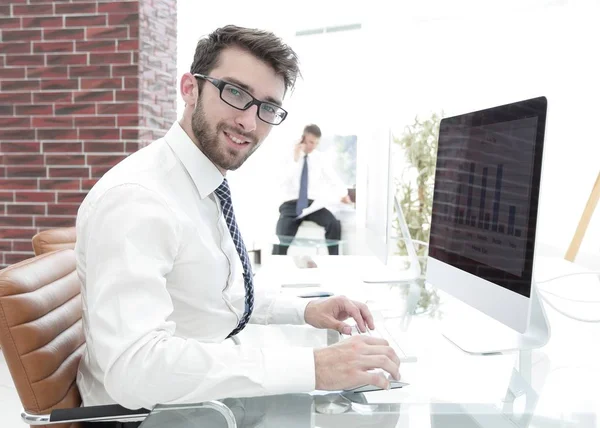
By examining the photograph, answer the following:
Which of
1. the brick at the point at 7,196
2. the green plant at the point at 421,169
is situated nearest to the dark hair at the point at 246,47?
the brick at the point at 7,196

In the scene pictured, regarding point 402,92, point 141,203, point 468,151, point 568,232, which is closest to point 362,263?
point 468,151

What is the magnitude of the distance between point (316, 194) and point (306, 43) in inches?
72.2

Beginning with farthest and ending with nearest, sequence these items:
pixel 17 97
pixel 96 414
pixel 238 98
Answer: pixel 17 97, pixel 238 98, pixel 96 414

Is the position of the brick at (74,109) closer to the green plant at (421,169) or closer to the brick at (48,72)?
the brick at (48,72)

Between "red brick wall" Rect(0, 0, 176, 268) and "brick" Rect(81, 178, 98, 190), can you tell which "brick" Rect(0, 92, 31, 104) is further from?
"brick" Rect(81, 178, 98, 190)

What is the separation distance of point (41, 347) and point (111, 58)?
2.58m

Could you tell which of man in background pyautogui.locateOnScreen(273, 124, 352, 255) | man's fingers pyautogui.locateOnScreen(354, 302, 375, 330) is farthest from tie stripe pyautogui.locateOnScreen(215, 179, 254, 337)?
man in background pyautogui.locateOnScreen(273, 124, 352, 255)

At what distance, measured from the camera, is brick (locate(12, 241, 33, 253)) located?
3.41m

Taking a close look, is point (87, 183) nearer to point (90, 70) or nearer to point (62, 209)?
point (62, 209)

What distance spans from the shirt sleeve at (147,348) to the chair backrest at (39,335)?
214 millimetres

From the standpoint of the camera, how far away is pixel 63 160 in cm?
337

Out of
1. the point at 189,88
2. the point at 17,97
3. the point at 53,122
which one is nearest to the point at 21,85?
the point at 17,97

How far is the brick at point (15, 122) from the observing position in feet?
11.0

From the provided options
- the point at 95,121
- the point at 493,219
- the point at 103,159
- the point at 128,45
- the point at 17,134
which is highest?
the point at 128,45
